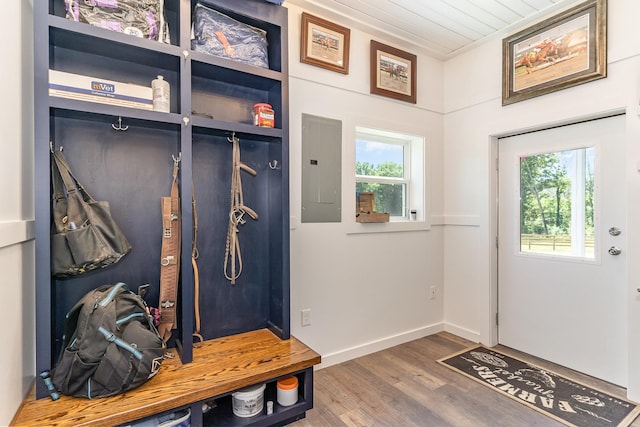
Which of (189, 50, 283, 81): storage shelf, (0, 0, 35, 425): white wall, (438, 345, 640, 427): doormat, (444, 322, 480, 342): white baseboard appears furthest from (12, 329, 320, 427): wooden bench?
(444, 322, 480, 342): white baseboard

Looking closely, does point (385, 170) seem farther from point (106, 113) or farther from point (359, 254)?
point (106, 113)

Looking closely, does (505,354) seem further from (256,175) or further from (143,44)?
(143,44)

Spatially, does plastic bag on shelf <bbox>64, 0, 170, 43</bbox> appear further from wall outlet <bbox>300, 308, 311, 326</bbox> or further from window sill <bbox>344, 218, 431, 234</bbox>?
wall outlet <bbox>300, 308, 311, 326</bbox>

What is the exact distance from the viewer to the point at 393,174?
303 centimetres

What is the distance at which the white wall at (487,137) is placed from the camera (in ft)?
6.57

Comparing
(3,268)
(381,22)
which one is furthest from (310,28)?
(3,268)

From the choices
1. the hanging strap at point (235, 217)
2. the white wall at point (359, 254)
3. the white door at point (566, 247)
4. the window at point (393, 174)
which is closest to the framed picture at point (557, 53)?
the white door at point (566, 247)

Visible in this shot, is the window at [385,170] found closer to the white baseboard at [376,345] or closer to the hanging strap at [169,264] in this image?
the white baseboard at [376,345]

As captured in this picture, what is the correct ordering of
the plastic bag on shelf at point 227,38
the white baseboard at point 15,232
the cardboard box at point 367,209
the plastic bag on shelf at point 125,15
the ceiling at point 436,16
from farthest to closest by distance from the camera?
1. the cardboard box at point 367,209
2. the ceiling at point 436,16
3. the plastic bag on shelf at point 227,38
4. the plastic bag on shelf at point 125,15
5. the white baseboard at point 15,232

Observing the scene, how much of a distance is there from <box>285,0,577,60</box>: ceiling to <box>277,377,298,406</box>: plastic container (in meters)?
2.42

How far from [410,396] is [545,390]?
2.95 feet

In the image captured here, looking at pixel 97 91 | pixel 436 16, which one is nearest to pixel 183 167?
pixel 97 91

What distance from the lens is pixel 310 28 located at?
91.2 inches

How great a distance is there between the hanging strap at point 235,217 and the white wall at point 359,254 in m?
0.45
